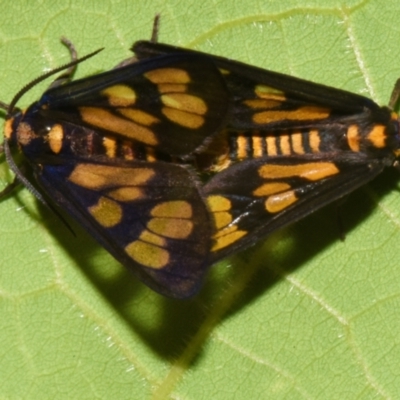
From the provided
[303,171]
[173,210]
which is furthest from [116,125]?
[303,171]

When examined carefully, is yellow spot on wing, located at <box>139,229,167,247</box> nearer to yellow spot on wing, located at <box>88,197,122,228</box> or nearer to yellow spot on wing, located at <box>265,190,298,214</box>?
yellow spot on wing, located at <box>88,197,122,228</box>

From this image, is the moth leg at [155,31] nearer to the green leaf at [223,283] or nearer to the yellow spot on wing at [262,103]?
the green leaf at [223,283]

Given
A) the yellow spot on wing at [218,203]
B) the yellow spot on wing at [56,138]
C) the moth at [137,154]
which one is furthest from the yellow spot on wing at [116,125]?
the yellow spot on wing at [218,203]

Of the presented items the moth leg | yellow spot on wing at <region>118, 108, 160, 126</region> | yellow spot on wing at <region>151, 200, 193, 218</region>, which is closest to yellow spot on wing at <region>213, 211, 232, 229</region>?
yellow spot on wing at <region>151, 200, 193, 218</region>

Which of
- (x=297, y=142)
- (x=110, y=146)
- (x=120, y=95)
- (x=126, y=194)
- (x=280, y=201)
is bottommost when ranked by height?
(x=280, y=201)

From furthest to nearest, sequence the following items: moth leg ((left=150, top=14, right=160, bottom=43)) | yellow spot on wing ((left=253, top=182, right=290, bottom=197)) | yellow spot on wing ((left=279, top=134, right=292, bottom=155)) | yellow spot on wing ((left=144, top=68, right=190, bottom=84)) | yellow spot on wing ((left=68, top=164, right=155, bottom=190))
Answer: moth leg ((left=150, top=14, right=160, bottom=43)), yellow spot on wing ((left=279, top=134, right=292, bottom=155)), yellow spot on wing ((left=253, top=182, right=290, bottom=197)), yellow spot on wing ((left=68, top=164, right=155, bottom=190)), yellow spot on wing ((left=144, top=68, right=190, bottom=84))

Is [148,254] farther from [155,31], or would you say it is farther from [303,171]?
[155,31]
